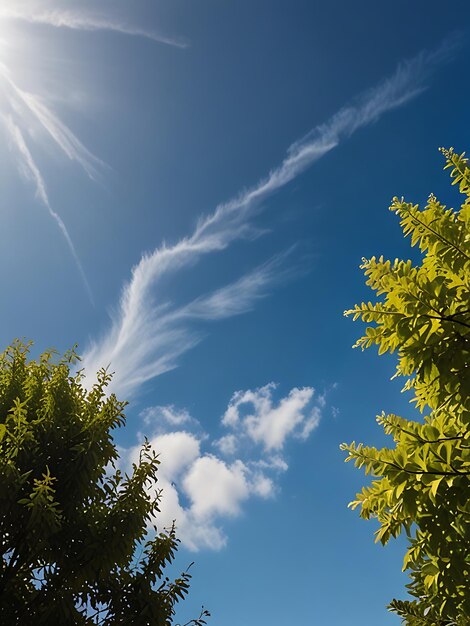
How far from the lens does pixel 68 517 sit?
10094mm

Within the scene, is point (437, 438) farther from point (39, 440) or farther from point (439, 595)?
point (39, 440)

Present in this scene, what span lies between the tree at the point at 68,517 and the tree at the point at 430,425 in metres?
6.11

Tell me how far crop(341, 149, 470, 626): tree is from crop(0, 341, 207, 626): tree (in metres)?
6.11

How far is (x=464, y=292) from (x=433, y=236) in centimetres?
88

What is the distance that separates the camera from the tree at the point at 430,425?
16.6 feet

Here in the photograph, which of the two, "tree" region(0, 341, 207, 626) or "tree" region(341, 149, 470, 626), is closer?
"tree" region(341, 149, 470, 626)

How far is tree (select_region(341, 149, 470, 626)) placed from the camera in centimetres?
505

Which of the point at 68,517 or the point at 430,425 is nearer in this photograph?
the point at 430,425

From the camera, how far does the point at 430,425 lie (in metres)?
5.48

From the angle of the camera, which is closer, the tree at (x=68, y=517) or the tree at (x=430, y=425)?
the tree at (x=430, y=425)

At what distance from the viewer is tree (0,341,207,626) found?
361 inches

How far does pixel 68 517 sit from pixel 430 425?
320 inches

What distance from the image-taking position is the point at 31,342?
42.0 feet

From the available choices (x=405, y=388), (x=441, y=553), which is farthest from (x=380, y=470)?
(x=405, y=388)
